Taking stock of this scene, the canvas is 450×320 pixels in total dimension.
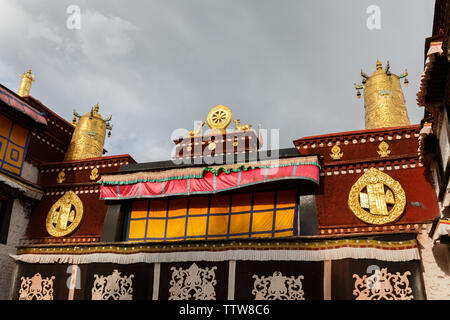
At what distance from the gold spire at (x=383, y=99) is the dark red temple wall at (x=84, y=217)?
9.18 meters

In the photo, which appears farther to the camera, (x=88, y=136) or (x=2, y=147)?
(x=88, y=136)

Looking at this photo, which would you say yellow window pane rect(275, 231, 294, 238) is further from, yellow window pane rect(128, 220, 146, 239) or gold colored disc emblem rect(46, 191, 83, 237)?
gold colored disc emblem rect(46, 191, 83, 237)

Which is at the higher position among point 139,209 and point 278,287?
point 139,209

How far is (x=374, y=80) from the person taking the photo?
14383 millimetres

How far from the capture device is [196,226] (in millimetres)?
11477

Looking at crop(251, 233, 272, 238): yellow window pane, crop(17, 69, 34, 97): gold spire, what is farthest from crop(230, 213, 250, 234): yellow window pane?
crop(17, 69, 34, 97): gold spire

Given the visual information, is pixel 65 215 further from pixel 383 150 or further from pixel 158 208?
pixel 383 150

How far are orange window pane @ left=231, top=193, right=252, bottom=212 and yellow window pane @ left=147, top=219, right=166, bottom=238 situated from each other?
219cm

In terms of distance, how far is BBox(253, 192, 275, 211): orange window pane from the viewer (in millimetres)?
11016

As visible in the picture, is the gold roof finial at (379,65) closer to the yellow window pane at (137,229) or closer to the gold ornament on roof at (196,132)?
the gold ornament on roof at (196,132)

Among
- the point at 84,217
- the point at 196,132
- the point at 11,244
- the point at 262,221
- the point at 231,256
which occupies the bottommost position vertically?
the point at 231,256

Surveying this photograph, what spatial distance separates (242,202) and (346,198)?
9.16 ft

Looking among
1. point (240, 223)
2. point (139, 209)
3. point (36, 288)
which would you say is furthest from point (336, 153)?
point (36, 288)

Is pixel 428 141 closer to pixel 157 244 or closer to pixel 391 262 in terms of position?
pixel 391 262
